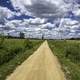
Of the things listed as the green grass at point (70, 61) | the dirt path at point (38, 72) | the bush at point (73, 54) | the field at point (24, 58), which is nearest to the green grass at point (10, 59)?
the field at point (24, 58)

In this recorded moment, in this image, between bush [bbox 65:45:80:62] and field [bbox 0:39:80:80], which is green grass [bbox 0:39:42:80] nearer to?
field [bbox 0:39:80:80]

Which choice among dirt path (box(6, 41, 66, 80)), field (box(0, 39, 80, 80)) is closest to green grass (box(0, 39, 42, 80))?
field (box(0, 39, 80, 80))

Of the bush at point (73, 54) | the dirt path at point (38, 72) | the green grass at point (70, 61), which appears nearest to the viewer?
the dirt path at point (38, 72)

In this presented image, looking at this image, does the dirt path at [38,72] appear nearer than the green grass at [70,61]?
Yes

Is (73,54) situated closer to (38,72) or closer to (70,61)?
(70,61)

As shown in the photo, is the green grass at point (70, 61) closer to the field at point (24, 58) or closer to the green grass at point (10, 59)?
the field at point (24, 58)

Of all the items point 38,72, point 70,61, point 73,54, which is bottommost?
point 70,61

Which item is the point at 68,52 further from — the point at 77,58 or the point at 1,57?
the point at 1,57

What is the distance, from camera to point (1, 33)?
45.2 meters

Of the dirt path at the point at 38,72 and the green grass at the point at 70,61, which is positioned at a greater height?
the dirt path at the point at 38,72

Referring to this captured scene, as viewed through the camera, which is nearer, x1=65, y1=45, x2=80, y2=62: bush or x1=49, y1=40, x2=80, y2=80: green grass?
x1=49, y1=40, x2=80, y2=80: green grass

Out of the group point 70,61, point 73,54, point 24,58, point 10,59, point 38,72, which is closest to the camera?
point 38,72

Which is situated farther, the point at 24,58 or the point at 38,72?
the point at 24,58

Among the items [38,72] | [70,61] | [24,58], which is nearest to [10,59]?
[24,58]
